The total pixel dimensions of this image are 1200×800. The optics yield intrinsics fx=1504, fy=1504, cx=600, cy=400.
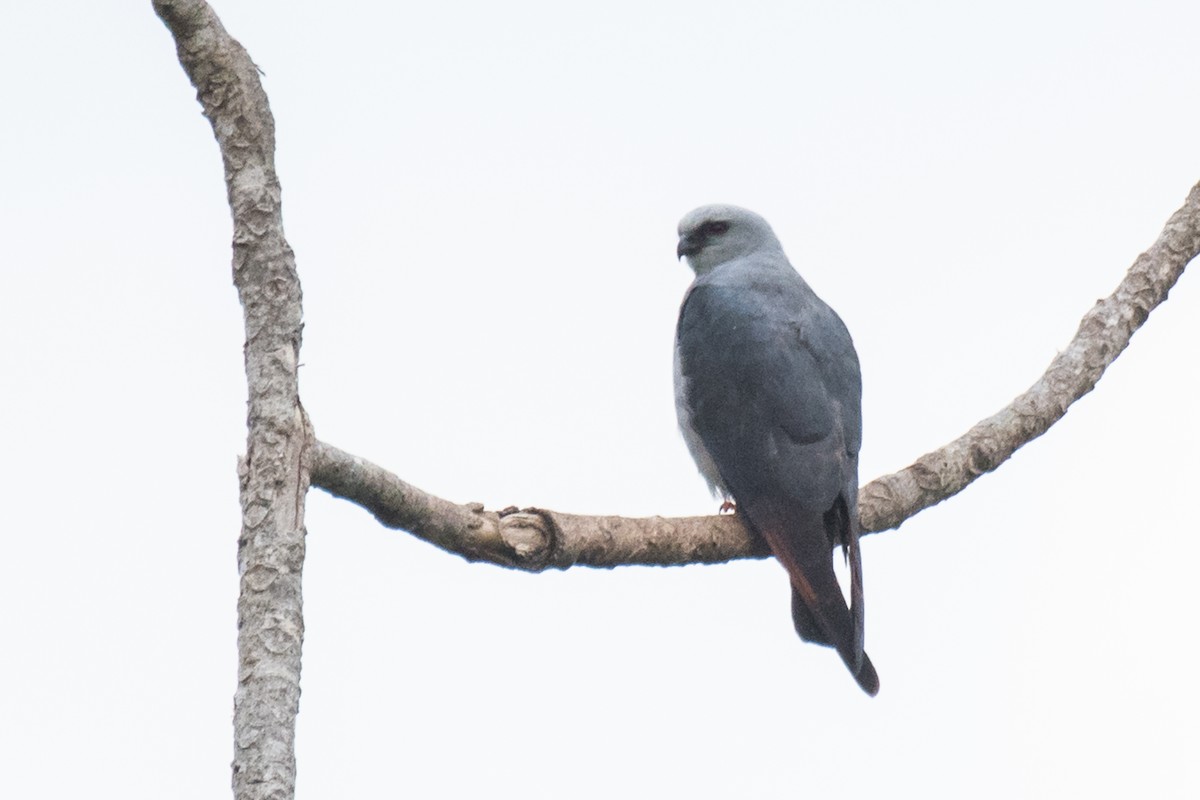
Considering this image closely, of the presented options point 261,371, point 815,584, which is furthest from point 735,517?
point 261,371

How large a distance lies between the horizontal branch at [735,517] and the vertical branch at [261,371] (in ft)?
0.96

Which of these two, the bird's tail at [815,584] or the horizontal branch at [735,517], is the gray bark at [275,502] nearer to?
the horizontal branch at [735,517]

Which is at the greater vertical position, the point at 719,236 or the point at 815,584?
the point at 719,236

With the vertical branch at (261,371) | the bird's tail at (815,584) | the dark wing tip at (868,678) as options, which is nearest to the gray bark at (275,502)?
the vertical branch at (261,371)

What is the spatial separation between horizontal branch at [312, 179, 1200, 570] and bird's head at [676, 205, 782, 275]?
2.22 m

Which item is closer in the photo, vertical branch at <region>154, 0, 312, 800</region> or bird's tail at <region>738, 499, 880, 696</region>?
vertical branch at <region>154, 0, 312, 800</region>

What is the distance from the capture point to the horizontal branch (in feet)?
12.7

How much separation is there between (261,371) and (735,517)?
232cm

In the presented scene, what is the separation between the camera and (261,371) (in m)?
3.36

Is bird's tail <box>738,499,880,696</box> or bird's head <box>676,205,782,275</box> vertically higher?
bird's head <box>676,205,782,275</box>

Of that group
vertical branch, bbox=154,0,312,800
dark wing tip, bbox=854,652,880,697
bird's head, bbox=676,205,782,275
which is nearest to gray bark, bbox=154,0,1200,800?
vertical branch, bbox=154,0,312,800

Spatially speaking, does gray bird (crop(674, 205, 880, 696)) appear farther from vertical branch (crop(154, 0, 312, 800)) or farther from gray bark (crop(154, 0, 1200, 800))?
vertical branch (crop(154, 0, 312, 800))

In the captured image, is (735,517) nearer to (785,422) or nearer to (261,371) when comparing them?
(785,422)

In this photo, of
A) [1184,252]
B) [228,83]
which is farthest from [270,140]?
[1184,252]
